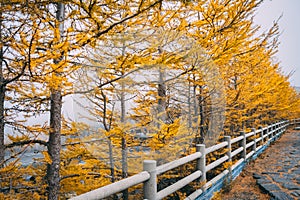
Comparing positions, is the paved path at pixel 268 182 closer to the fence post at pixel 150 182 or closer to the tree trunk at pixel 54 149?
the fence post at pixel 150 182

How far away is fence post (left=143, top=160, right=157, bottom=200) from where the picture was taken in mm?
2883

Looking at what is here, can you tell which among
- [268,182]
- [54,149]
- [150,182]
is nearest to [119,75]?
[150,182]

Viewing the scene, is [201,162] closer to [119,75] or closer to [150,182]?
[150,182]

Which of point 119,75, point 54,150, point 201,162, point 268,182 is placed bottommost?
point 268,182

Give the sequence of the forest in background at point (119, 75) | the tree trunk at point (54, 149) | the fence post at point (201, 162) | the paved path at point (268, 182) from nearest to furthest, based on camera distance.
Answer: the forest in background at point (119, 75), the tree trunk at point (54, 149), the fence post at point (201, 162), the paved path at point (268, 182)

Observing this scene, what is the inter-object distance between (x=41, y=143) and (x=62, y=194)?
1610 millimetres

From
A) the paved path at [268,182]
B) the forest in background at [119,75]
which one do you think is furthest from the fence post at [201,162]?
the paved path at [268,182]

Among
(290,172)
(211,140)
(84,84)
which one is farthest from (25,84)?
(290,172)

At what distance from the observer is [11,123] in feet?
11.9

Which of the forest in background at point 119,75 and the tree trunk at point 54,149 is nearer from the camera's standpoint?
the forest in background at point 119,75

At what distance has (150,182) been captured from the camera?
2930 mm

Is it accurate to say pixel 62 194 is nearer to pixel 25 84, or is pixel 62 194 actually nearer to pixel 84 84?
pixel 25 84

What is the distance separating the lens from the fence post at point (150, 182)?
288cm

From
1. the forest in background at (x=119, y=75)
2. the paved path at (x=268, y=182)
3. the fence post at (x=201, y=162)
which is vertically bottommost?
the paved path at (x=268, y=182)
